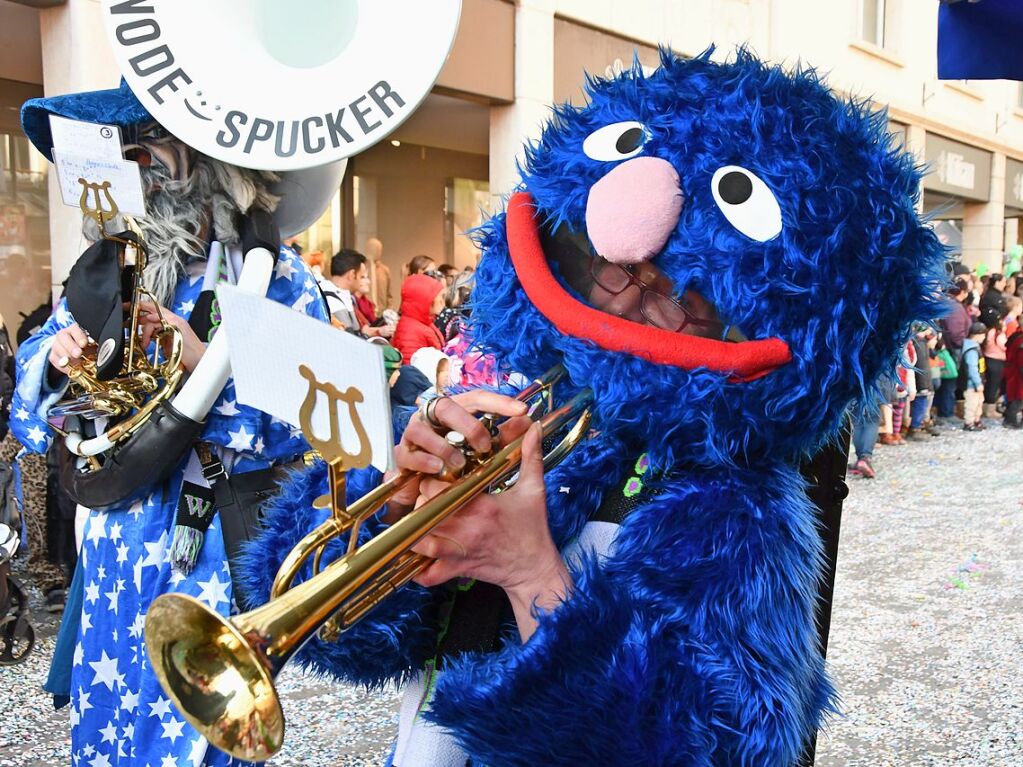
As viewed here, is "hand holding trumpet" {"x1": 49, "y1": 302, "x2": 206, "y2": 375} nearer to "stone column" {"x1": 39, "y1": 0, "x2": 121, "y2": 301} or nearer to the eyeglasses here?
the eyeglasses

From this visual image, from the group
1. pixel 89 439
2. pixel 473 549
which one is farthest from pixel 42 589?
pixel 473 549

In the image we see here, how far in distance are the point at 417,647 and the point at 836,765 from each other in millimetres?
2270

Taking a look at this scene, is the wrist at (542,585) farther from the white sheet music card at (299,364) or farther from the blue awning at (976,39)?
the blue awning at (976,39)

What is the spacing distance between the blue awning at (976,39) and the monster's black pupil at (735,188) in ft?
6.57

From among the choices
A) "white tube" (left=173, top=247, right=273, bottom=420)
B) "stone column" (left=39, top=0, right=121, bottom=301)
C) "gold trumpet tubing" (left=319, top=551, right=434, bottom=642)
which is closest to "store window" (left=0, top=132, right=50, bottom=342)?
"stone column" (left=39, top=0, right=121, bottom=301)

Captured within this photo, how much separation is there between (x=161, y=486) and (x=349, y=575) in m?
1.19

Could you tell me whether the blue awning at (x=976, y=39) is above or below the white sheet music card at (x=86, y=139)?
above

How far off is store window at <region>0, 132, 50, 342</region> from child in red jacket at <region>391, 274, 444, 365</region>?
126 inches

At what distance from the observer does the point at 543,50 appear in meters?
9.14

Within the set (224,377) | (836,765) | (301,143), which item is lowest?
(836,765)

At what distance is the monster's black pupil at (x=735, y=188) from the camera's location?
1205 millimetres

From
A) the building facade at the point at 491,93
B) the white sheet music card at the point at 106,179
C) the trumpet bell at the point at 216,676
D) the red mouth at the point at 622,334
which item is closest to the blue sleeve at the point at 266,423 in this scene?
the white sheet music card at the point at 106,179

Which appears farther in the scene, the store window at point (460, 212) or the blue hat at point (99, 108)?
the store window at point (460, 212)

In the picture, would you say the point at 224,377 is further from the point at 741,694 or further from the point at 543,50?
the point at 543,50
